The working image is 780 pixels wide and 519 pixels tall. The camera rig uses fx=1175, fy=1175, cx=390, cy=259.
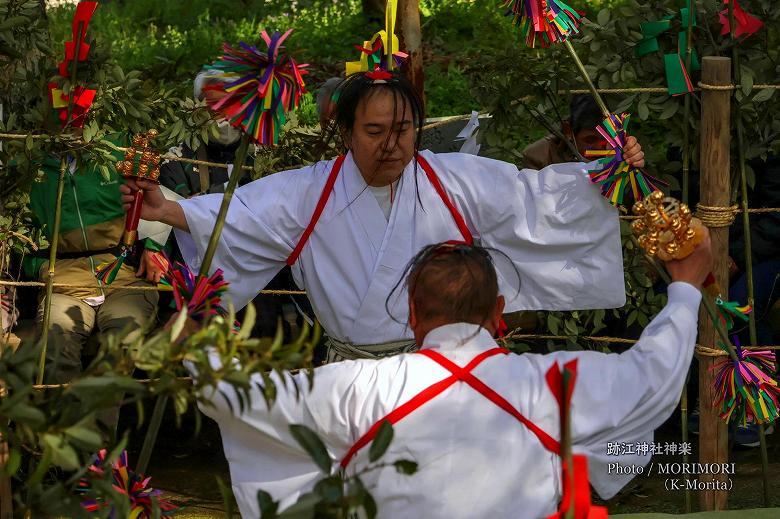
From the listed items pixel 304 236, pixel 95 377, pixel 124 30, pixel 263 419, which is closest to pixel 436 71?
pixel 124 30

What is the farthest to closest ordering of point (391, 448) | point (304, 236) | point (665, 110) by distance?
point (665, 110), point (304, 236), point (391, 448)

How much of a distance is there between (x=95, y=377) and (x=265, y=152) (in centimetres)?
271

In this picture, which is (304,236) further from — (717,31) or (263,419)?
(717,31)

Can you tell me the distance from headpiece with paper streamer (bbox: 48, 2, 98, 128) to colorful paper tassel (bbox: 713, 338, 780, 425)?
1.99 metres

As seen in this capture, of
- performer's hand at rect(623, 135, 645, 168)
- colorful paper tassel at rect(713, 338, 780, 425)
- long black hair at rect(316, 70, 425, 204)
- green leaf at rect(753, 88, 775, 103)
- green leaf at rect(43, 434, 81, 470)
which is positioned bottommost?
colorful paper tassel at rect(713, 338, 780, 425)

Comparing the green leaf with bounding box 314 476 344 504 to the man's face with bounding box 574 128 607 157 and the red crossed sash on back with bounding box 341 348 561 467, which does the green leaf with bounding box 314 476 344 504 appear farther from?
the man's face with bounding box 574 128 607 157

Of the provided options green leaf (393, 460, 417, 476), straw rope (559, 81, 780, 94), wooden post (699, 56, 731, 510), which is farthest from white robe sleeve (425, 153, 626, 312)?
green leaf (393, 460, 417, 476)

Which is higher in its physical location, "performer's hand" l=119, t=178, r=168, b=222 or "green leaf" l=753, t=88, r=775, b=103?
"green leaf" l=753, t=88, r=775, b=103

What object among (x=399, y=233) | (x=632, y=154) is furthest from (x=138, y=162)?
(x=632, y=154)

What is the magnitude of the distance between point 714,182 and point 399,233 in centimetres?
94

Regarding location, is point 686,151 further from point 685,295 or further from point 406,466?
point 406,466

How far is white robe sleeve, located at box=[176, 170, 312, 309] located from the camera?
3109 mm

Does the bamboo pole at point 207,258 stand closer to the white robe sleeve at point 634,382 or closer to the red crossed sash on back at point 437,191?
the red crossed sash on back at point 437,191

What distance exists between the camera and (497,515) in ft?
7.46
